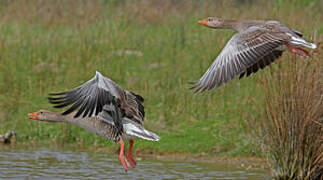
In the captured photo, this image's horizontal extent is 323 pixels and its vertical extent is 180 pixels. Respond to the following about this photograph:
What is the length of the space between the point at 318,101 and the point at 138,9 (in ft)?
33.0

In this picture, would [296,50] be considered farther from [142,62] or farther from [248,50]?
[142,62]

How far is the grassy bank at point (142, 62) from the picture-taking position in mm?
11392

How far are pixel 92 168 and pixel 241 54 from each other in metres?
2.90

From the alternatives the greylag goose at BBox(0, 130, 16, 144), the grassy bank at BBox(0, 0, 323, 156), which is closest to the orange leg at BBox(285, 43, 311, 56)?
the grassy bank at BBox(0, 0, 323, 156)

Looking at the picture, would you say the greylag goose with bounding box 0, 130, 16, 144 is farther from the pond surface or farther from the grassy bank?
the pond surface

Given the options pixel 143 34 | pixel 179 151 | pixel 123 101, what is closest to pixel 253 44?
pixel 123 101

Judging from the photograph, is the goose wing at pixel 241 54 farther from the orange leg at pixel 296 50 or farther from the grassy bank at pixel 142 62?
the grassy bank at pixel 142 62

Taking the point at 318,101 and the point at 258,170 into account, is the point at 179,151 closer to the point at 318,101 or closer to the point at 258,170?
the point at 258,170

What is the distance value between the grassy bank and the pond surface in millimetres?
672

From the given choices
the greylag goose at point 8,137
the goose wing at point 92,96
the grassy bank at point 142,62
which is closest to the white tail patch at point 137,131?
the goose wing at point 92,96

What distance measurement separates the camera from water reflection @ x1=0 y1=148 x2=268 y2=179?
30.6 ft

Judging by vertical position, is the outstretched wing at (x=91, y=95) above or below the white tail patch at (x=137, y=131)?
above

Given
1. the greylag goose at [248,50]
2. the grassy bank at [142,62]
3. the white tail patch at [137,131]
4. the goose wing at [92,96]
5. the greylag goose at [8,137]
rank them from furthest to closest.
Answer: the greylag goose at [8,137] < the grassy bank at [142,62] < the white tail patch at [137,131] < the goose wing at [92,96] < the greylag goose at [248,50]

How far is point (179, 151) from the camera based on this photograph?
1097 cm
